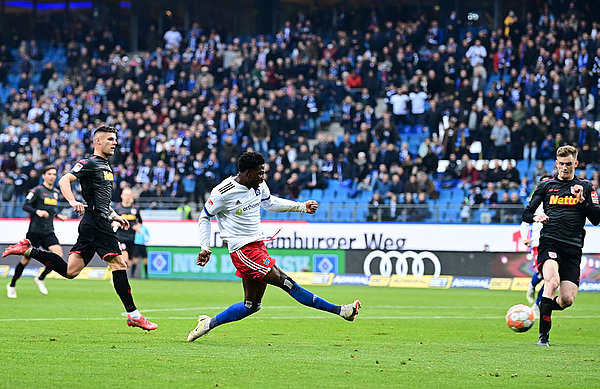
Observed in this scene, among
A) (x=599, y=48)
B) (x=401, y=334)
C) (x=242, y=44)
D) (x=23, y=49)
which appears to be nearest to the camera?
(x=401, y=334)

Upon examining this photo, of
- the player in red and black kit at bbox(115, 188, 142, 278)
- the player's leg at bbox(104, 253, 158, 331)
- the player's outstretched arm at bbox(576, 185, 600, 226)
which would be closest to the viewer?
the player's outstretched arm at bbox(576, 185, 600, 226)

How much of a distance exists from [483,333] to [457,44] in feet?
73.7

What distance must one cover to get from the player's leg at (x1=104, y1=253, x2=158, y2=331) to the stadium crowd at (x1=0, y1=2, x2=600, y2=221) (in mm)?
15788

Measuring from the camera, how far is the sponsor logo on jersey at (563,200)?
445 inches

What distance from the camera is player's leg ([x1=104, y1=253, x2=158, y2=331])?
1150 centimetres

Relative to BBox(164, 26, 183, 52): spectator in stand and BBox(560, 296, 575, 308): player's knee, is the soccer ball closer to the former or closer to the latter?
BBox(560, 296, 575, 308): player's knee

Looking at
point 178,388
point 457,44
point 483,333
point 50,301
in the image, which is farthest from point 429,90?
point 178,388

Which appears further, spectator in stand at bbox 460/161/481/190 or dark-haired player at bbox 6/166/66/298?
spectator in stand at bbox 460/161/481/190

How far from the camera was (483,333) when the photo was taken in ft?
42.2

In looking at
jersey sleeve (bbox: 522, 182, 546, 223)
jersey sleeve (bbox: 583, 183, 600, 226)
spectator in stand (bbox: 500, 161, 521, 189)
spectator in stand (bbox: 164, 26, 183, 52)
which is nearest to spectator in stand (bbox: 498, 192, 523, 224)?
spectator in stand (bbox: 500, 161, 521, 189)

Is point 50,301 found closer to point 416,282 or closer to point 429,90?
point 416,282

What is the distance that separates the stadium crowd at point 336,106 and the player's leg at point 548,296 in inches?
611

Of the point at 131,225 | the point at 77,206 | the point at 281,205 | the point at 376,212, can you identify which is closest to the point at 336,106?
the point at 376,212

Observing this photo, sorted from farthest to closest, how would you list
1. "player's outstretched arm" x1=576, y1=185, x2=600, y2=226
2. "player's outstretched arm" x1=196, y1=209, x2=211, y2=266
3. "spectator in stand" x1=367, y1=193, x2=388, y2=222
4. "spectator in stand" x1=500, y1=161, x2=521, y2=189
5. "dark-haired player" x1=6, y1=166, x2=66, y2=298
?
"spectator in stand" x1=500, y1=161, x2=521, y2=189 < "spectator in stand" x1=367, y1=193, x2=388, y2=222 < "dark-haired player" x1=6, y1=166, x2=66, y2=298 < "player's outstretched arm" x1=576, y1=185, x2=600, y2=226 < "player's outstretched arm" x1=196, y1=209, x2=211, y2=266
